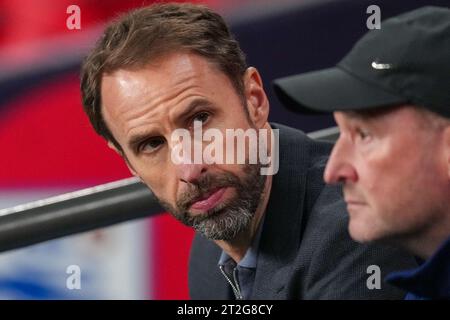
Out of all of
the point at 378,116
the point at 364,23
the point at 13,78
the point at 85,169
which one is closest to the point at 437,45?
the point at 378,116

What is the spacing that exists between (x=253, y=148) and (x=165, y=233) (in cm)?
56

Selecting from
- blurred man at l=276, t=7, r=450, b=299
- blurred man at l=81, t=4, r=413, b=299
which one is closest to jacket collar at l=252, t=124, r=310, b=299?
blurred man at l=81, t=4, r=413, b=299

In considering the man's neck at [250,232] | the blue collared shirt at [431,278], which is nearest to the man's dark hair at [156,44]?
the man's neck at [250,232]

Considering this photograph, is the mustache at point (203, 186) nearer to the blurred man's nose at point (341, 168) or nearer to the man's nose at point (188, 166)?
the man's nose at point (188, 166)

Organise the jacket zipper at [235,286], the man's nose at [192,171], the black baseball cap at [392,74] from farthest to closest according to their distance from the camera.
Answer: the jacket zipper at [235,286] → the man's nose at [192,171] → the black baseball cap at [392,74]

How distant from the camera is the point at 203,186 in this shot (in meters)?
0.94

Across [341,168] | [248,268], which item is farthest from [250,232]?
[341,168]

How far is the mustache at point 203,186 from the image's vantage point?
94 cm

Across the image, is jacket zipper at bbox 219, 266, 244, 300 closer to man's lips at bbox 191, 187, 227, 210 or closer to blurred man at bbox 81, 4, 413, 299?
blurred man at bbox 81, 4, 413, 299

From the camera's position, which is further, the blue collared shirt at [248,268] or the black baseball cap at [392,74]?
the blue collared shirt at [248,268]

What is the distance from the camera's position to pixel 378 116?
2.39 feet

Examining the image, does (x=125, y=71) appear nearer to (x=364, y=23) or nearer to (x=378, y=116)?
(x=378, y=116)

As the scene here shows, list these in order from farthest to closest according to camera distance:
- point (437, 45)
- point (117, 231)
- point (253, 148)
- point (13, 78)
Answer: point (13, 78) < point (117, 231) < point (253, 148) < point (437, 45)

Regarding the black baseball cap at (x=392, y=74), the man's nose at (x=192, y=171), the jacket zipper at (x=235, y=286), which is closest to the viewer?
the black baseball cap at (x=392, y=74)
